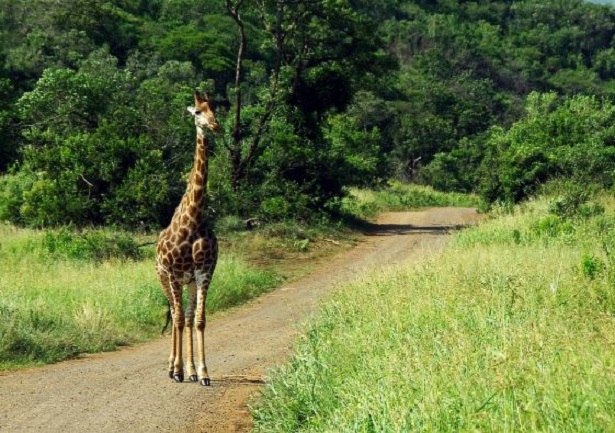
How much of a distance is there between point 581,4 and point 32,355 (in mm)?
158803

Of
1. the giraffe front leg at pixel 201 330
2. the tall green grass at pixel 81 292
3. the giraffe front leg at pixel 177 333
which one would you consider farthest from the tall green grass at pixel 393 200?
the giraffe front leg at pixel 201 330

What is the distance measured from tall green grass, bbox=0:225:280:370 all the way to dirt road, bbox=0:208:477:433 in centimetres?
45

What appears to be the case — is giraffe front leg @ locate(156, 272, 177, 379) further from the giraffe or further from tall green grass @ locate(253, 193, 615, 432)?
tall green grass @ locate(253, 193, 615, 432)

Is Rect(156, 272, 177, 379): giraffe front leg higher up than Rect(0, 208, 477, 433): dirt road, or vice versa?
Rect(156, 272, 177, 379): giraffe front leg

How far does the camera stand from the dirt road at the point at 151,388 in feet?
26.3

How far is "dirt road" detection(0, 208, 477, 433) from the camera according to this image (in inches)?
316

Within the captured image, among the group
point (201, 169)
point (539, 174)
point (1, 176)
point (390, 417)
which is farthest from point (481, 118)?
point (390, 417)

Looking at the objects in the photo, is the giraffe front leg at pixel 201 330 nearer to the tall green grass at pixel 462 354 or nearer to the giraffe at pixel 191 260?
the giraffe at pixel 191 260

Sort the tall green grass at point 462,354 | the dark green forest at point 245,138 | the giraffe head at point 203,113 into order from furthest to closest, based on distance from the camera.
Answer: the dark green forest at point 245,138
the giraffe head at point 203,113
the tall green grass at point 462,354

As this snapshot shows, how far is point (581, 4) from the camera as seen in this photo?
155750 mm

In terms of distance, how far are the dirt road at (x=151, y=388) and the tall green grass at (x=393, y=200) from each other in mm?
18609

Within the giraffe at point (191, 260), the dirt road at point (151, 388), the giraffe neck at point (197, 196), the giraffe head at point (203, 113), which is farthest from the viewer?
the giraffe neck at point (197, 196)

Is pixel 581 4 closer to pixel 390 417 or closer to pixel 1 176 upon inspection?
pixel 1 176

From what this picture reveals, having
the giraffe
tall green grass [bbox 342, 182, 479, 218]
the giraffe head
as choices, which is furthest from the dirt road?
tall green grass [bbox 342, 182, 479, 218]
